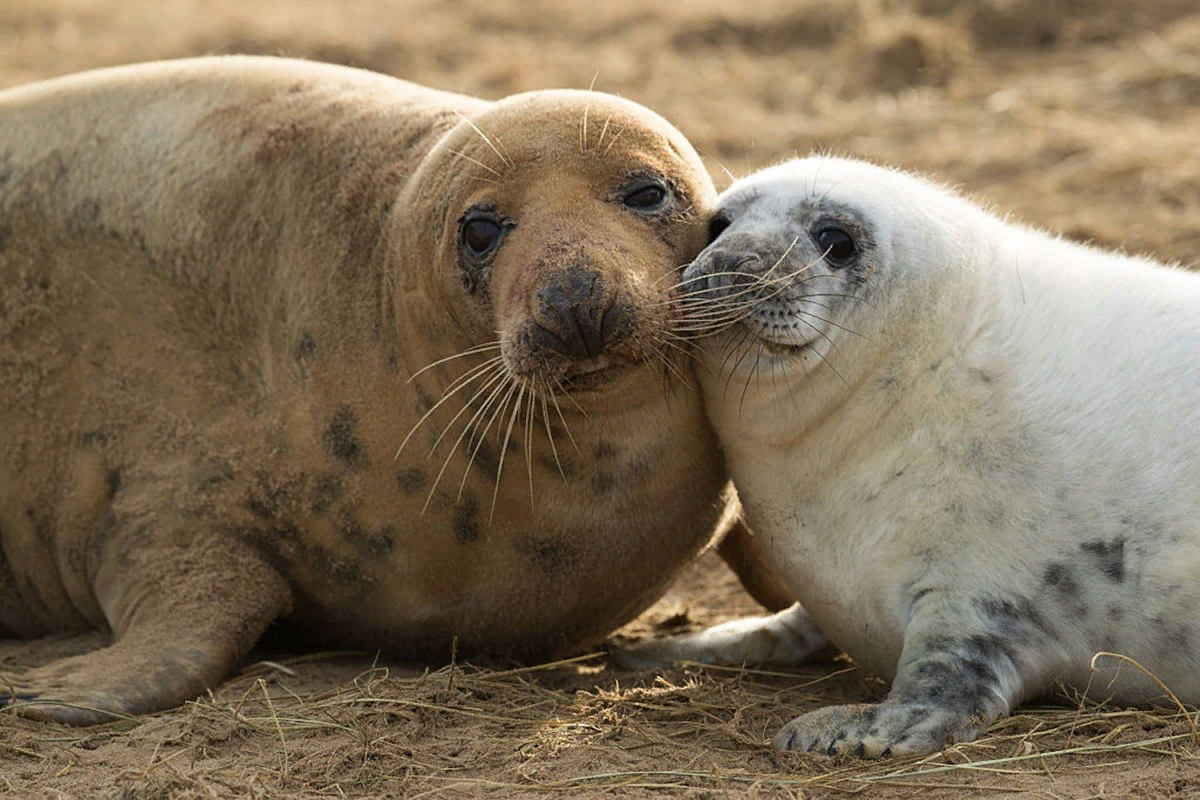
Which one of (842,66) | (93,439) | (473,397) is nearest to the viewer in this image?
→ (473,397)

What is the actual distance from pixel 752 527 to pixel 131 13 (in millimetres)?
10995

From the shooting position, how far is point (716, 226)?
195 inches

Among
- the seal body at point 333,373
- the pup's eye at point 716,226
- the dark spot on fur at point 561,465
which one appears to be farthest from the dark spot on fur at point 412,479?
the pup's eye at point 716,226

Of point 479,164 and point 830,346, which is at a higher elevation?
point 479,164

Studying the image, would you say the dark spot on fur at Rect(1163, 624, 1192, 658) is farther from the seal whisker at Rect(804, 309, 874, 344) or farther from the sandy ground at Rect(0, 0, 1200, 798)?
the seal whisker at Rect(804, 309, 874, 344)

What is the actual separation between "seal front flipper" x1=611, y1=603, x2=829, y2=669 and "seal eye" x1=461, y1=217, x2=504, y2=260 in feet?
4.55

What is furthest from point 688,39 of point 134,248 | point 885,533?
point 885,533

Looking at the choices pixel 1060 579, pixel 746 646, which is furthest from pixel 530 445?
pixel 1060 579

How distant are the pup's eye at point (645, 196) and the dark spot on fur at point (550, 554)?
99cm

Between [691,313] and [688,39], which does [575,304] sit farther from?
[688,39]

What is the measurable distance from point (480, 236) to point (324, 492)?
974 millimetres

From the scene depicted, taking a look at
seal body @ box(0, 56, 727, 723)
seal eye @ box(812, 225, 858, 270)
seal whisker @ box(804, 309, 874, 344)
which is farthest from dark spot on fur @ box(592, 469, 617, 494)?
seal eye @ box(812, 225, 858, 270)

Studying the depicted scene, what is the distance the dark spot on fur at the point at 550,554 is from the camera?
509 cm

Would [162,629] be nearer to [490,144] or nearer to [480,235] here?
[480,235]
